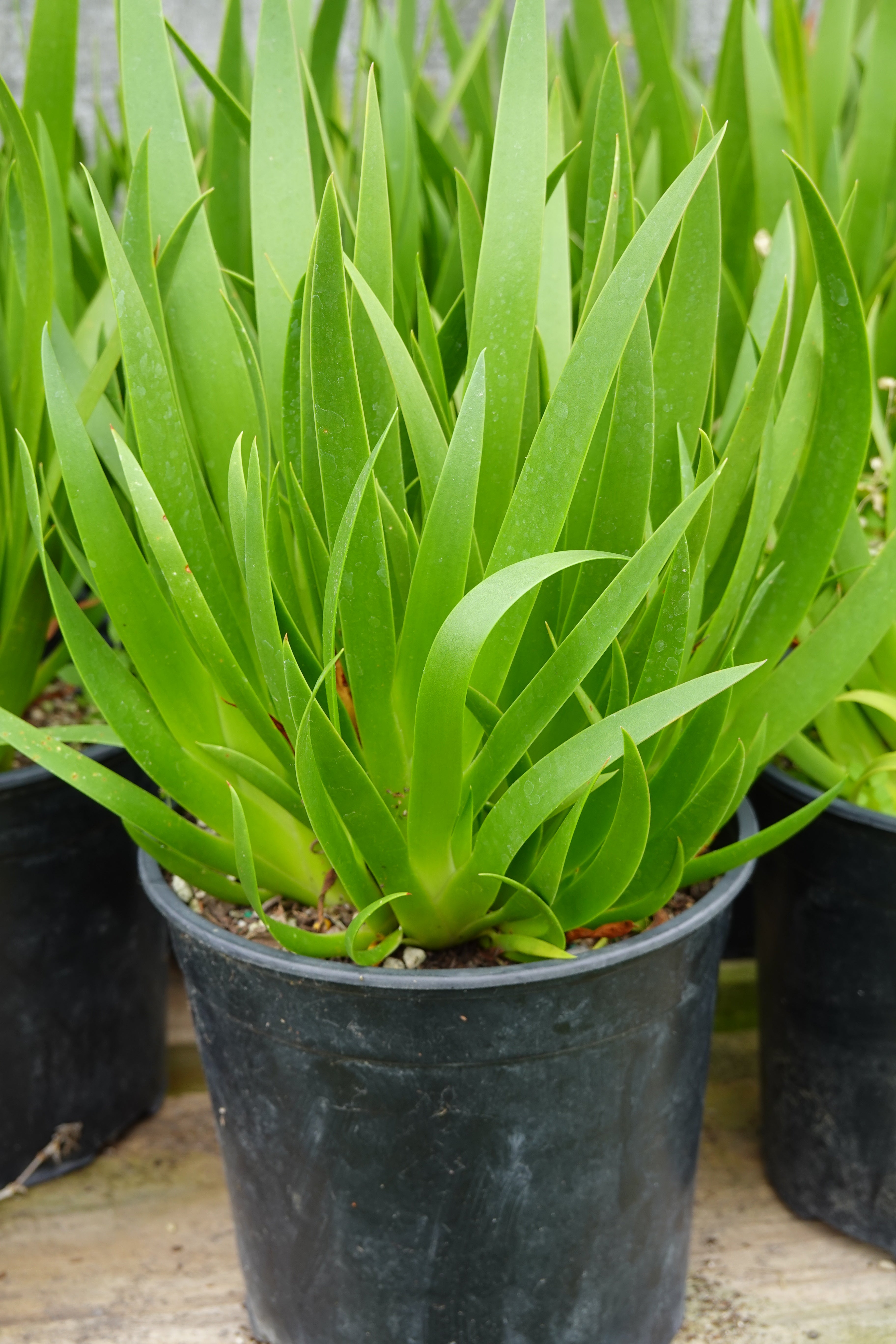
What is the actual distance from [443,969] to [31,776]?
34 cm

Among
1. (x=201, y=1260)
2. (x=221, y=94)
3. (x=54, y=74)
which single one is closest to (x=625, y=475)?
(x=221, y=94)

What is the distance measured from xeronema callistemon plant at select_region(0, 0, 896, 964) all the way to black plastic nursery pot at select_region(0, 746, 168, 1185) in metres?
0.20

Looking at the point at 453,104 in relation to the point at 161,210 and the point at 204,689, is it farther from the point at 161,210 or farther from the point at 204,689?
the point at 204,689

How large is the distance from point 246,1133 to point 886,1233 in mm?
458

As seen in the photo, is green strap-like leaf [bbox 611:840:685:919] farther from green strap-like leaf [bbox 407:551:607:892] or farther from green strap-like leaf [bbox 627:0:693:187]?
green strap-like leaf [bbox 627:0:693:187]

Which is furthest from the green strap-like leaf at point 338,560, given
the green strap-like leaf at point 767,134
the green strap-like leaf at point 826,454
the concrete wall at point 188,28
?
the concrete wall at point 188,28

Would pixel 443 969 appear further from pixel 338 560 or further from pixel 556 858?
pixel 338 560

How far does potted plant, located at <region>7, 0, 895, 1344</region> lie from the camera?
19.8 inches

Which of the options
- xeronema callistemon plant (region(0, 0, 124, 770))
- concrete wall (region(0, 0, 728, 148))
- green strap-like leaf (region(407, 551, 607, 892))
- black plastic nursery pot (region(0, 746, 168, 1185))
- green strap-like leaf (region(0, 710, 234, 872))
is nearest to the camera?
green strap-like leaf (region(407, 551, 607, 892))

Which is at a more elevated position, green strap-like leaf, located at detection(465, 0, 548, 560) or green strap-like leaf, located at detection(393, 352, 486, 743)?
green strap-like leaf, located at detection(465, 0, 548, 560)

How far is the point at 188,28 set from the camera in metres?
1.41

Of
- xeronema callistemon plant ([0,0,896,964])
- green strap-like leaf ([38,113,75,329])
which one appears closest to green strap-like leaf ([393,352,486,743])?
xeronema callistemon plant ([0,0,896,964])

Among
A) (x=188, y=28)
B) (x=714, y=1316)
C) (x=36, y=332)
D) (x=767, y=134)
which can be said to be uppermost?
(x=188, y=28)

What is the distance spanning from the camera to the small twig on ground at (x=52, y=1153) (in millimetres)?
829
